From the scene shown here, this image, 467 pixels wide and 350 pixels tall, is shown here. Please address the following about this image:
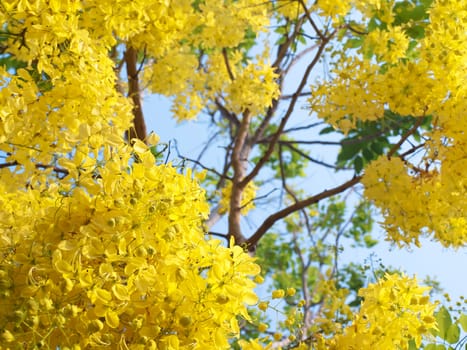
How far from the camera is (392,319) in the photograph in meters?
1.44

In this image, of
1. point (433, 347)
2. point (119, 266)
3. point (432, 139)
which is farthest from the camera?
point (432, 139)

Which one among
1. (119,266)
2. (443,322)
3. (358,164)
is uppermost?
(358,164)

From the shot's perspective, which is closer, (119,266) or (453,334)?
(119,266)

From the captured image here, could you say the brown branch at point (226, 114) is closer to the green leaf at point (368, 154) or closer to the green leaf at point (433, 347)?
the green leaf at point (368, 154)

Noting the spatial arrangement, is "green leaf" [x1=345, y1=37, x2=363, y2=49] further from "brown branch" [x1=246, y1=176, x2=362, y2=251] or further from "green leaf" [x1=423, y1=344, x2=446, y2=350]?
"green leaf" [x1=423, y1=344, x2=446, y2=350]

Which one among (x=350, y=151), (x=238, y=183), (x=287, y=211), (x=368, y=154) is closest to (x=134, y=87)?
(x=238, y=183)

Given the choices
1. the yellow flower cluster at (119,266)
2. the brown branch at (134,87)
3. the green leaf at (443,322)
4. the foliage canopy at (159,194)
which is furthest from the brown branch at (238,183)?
the yellow flower cluster at (119,266)

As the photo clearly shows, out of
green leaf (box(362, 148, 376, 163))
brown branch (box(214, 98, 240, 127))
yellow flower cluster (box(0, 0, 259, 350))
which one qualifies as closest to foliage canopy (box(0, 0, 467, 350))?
yellow flower cluster (box(0, 0, 259, 350))

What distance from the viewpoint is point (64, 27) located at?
1.69 m

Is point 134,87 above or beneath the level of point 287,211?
above

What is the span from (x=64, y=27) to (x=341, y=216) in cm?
466

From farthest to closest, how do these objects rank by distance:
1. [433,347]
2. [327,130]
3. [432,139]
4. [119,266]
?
[327,130] < [432,139] < [433,347] < [119,266]

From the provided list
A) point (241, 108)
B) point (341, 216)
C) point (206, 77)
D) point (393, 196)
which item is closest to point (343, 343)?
point (393, 196)

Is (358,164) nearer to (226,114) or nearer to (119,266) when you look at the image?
(226,114)
